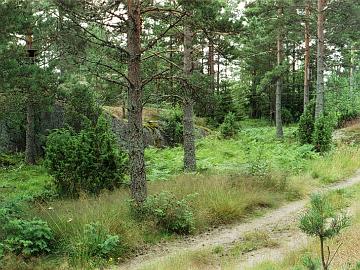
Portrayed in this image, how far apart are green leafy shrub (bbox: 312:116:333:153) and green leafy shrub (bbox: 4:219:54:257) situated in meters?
13.1

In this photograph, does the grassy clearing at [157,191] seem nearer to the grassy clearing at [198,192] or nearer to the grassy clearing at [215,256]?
the grassy clearing at [198,192]

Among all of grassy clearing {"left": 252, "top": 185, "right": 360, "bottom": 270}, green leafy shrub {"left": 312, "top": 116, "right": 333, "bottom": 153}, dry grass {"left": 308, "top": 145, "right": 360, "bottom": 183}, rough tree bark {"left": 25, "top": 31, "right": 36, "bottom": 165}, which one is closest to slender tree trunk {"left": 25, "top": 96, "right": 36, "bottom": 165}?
rough tree bark {"left": 25, "top": 31, "right": 36, "bottom": 165}

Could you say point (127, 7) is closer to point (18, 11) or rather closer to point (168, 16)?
point (168, 16)

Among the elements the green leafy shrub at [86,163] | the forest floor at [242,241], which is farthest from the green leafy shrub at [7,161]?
the forest floor at [242,241]

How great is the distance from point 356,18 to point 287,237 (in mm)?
15060

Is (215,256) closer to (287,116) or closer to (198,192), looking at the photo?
(198,192)

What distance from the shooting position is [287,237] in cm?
830

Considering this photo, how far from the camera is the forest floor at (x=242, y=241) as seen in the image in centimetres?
708

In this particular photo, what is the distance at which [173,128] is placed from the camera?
24391 millimetres

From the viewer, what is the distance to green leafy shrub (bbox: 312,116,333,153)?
1772 centimetres

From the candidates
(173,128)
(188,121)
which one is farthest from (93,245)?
(173,128)

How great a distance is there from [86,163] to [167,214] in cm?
326

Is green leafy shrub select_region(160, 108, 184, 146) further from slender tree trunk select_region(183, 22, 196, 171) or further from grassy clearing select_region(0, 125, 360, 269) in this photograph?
slender tree trunk select_region(183, 22, 196, 171)

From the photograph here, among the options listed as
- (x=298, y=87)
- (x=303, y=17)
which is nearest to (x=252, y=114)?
(x=298, y=87)
